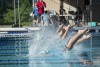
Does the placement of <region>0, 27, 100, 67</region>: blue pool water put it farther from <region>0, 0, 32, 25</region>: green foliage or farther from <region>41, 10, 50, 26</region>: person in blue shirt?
<region>0, 0, 32, 25</region>: green foliage

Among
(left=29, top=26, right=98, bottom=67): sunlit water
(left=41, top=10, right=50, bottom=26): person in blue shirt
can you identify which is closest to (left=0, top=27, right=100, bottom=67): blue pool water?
(left=29, top=26, right=98, bottom=67): sunlit water

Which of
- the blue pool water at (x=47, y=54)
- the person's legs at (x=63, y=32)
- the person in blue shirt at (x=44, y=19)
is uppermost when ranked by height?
the person in blue shirt at (x=44, y=19)

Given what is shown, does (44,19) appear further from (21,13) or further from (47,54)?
(21,13)

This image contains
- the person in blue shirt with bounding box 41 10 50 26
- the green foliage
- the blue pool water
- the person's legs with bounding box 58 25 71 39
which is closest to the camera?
the blue pool water

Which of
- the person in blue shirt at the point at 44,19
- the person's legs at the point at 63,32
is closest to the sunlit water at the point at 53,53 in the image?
the person's legs at the point at 63,32

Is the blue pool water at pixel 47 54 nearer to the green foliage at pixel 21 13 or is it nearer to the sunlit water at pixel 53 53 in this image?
the sunlit water at pixel 53 53

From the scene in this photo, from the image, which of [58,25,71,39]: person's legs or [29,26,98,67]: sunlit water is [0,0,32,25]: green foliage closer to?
[29,26,98,67]: sunlit water

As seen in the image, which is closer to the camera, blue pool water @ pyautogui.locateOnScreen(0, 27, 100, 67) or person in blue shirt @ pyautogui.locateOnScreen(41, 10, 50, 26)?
blue pool water @ pyautogui.locateOnScreen(0, 27, 100, 67)

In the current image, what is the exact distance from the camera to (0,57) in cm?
820

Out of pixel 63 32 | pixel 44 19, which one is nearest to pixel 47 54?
pixel 63 32

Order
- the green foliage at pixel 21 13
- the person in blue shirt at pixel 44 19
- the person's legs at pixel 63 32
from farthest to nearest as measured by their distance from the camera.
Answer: the green foliage at pixel 21 13, the person in blue shirt at pixel 44 19, the person's legs at pixel 63 32

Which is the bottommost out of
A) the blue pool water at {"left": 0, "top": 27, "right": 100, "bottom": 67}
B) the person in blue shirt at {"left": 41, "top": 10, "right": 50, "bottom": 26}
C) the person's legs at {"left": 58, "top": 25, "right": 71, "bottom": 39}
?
the blue pool water at {"left": 0, "top": 27, "right": 100, "bottom": 67}

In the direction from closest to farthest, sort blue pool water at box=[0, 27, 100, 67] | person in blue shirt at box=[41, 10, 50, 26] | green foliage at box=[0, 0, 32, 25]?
blue pool water at box=[0, 27, 100, 67] → person in blue shirt at box=[41, 10, 50, 26] → green foliage at box=[0, 0, 32, 25]

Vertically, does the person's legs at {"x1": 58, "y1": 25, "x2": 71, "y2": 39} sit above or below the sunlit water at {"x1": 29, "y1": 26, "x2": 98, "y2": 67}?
above
